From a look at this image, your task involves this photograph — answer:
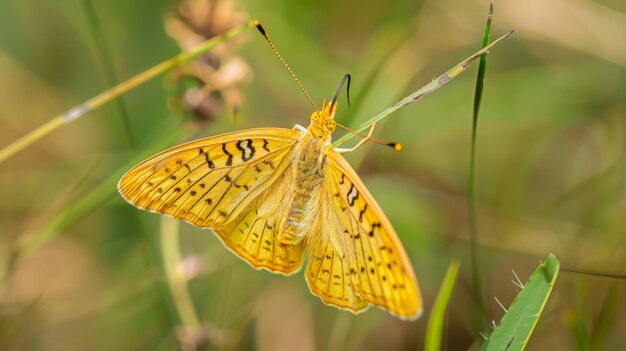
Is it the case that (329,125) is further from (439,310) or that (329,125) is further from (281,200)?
(439,310)

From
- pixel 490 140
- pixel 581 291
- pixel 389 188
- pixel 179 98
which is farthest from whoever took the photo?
pixel 490 140

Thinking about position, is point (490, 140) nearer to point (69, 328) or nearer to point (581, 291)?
point (581, 291)

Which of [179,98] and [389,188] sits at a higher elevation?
[179,98]

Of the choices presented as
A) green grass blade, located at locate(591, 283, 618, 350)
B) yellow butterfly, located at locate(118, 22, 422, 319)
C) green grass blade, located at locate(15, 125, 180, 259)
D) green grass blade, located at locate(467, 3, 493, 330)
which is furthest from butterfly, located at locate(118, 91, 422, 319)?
green grass blade, located at locate(591, 283, 618, 350)

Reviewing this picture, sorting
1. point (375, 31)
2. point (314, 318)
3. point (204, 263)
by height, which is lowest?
point (314, 318)

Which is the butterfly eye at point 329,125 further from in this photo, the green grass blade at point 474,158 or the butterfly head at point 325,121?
the green grass blade at point 474,158

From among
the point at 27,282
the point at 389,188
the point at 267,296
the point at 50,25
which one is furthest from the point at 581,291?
the point at 50,25

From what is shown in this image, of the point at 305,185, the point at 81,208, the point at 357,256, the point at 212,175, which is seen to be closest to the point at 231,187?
the point at 212,175
